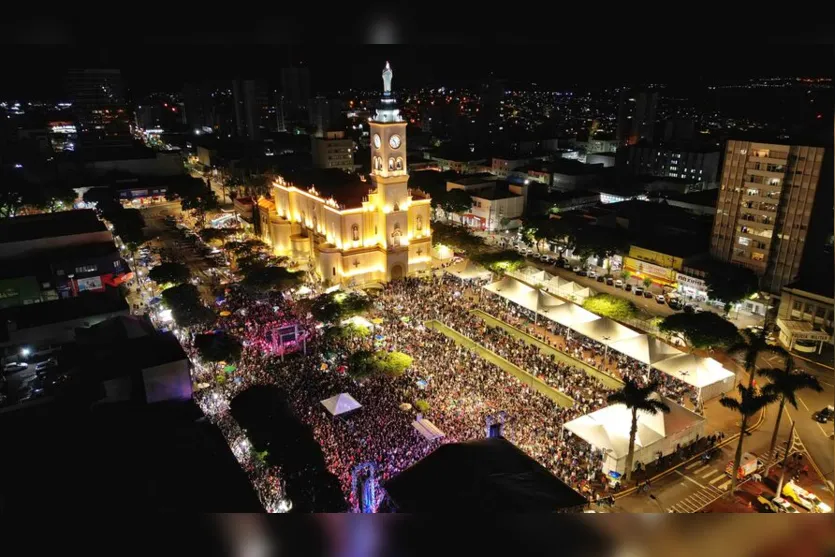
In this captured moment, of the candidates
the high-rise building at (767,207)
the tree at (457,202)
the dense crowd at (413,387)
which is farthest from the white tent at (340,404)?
the tree at (457,202)

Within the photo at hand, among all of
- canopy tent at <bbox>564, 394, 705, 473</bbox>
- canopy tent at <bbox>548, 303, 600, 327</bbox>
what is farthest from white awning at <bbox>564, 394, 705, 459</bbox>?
canopy tent at <bbox>548, 303, 600, 327</bbox>

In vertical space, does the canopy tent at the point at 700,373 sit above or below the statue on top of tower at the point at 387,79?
below

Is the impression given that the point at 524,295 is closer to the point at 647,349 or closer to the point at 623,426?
the point at 647,349

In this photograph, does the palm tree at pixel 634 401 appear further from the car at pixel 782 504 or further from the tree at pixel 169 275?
the tree at pixel 169 275

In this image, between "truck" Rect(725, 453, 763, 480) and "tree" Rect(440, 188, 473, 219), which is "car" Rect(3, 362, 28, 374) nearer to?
"truck" Rect(725, 453, 763, 480)

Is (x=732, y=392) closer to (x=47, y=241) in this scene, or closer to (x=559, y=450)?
(x=559, y=450)

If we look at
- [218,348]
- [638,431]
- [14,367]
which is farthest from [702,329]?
[14,367]

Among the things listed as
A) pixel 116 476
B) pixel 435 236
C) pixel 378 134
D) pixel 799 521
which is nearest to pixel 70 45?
pixel 799 521
